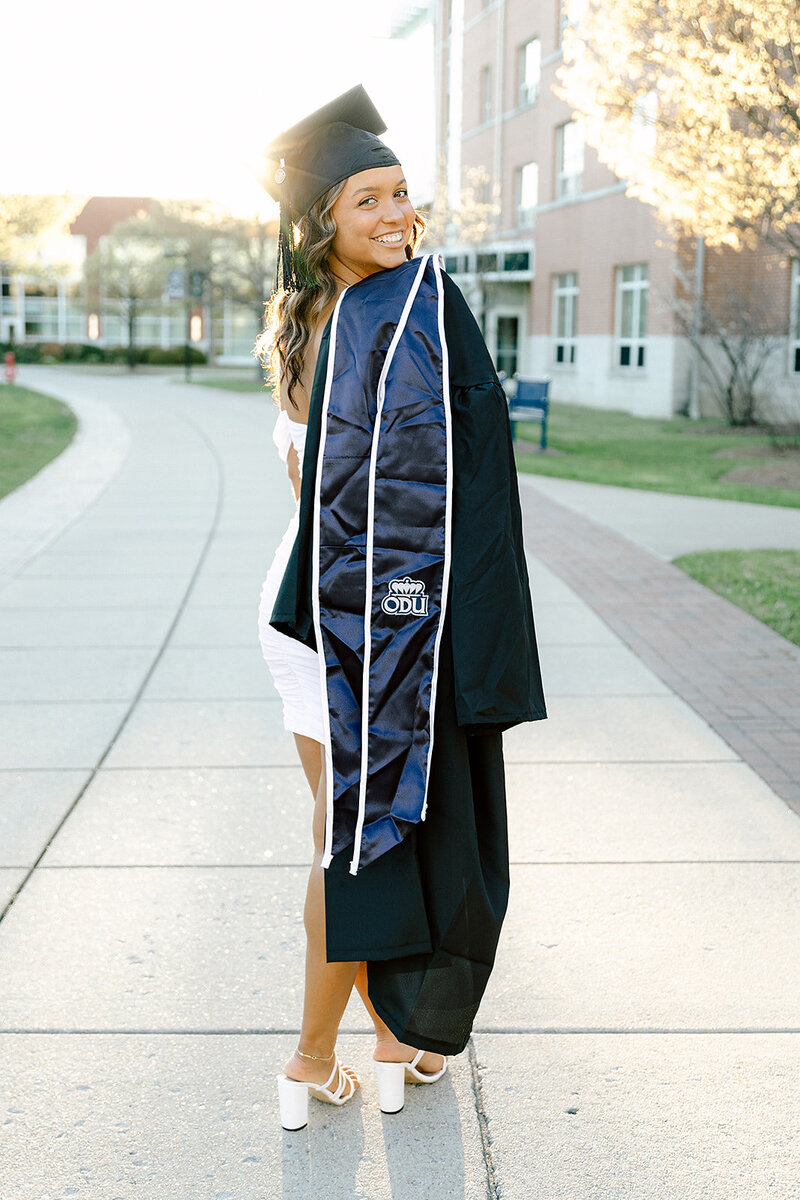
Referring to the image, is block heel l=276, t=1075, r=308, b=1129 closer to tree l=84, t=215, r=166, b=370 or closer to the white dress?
the white dress

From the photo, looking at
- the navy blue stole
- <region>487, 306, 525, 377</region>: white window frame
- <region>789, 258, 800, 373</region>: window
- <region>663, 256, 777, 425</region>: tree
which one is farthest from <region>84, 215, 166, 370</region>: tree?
the navy blue stole

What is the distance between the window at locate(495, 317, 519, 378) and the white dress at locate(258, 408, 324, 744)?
114 ft

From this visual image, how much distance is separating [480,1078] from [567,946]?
2.19 ft

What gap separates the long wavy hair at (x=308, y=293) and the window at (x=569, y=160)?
30.4m

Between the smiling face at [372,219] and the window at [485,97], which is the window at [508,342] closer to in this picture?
the window at [485,97]

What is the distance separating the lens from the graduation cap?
2.36 metres

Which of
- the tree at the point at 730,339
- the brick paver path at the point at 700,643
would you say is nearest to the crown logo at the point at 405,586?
the brick paver path at the point at 700,643

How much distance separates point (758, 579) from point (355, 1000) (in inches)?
225

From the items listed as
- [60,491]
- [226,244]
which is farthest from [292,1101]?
[226,244]

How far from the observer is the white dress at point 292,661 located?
2.41 m

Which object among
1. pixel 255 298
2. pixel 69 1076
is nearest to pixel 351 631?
pixel 69 1076

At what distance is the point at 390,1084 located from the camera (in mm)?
2574

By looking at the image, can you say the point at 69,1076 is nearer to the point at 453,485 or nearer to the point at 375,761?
the point at 375,761

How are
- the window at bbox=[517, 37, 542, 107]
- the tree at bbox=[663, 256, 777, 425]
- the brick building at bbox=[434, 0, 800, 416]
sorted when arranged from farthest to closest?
the window at bbox=[517, 37, 542, 107]
the brick building at bbox=[434, 0, 800, 416]
the tree at bbox=[663, 256, 777, 425]
